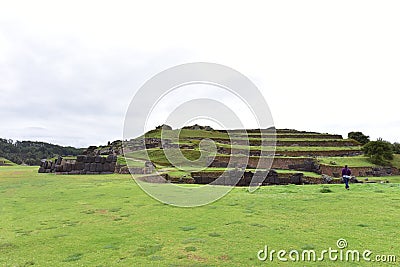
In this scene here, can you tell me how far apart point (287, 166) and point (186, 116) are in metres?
31.3

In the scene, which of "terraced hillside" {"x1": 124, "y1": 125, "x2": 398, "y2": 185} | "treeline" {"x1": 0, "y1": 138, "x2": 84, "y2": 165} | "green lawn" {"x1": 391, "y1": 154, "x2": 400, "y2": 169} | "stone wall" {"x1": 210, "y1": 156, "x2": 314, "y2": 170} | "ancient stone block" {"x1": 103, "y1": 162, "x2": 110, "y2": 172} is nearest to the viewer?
"terraced hillside" {"x1": 124, "y1": 125, "x2": 398, "y2": 185}

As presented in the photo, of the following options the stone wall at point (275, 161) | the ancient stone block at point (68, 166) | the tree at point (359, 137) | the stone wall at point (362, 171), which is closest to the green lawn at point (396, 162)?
the stone wall at point (362, 171)

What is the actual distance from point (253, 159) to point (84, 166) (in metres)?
21.5

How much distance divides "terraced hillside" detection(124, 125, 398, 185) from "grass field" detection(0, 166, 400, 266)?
38.9 feet

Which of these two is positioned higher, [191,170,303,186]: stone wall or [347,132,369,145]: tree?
[347,132,369,145]: tree

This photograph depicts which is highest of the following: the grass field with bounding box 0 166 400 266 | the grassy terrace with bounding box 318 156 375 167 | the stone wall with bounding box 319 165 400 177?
the grassy terrace with bounding box 318 156 375 167

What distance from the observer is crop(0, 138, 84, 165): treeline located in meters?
85.8

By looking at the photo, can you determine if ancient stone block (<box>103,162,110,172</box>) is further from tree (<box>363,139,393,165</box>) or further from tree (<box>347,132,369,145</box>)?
tree (<box>347,132,369,145</box>)

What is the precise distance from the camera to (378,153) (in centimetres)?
4231

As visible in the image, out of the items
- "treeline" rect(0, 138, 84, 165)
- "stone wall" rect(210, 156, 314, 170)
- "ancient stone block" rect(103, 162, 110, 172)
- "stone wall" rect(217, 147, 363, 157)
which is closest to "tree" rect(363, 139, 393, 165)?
"stone wall" rect(217, 147, 363, 157)

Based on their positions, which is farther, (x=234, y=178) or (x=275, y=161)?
(x=275, y=161)

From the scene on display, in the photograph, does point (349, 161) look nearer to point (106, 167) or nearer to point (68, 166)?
point (106, 167)

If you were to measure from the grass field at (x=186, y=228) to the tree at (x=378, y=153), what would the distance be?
101 ft

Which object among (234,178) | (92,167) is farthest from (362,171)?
(92,167)
